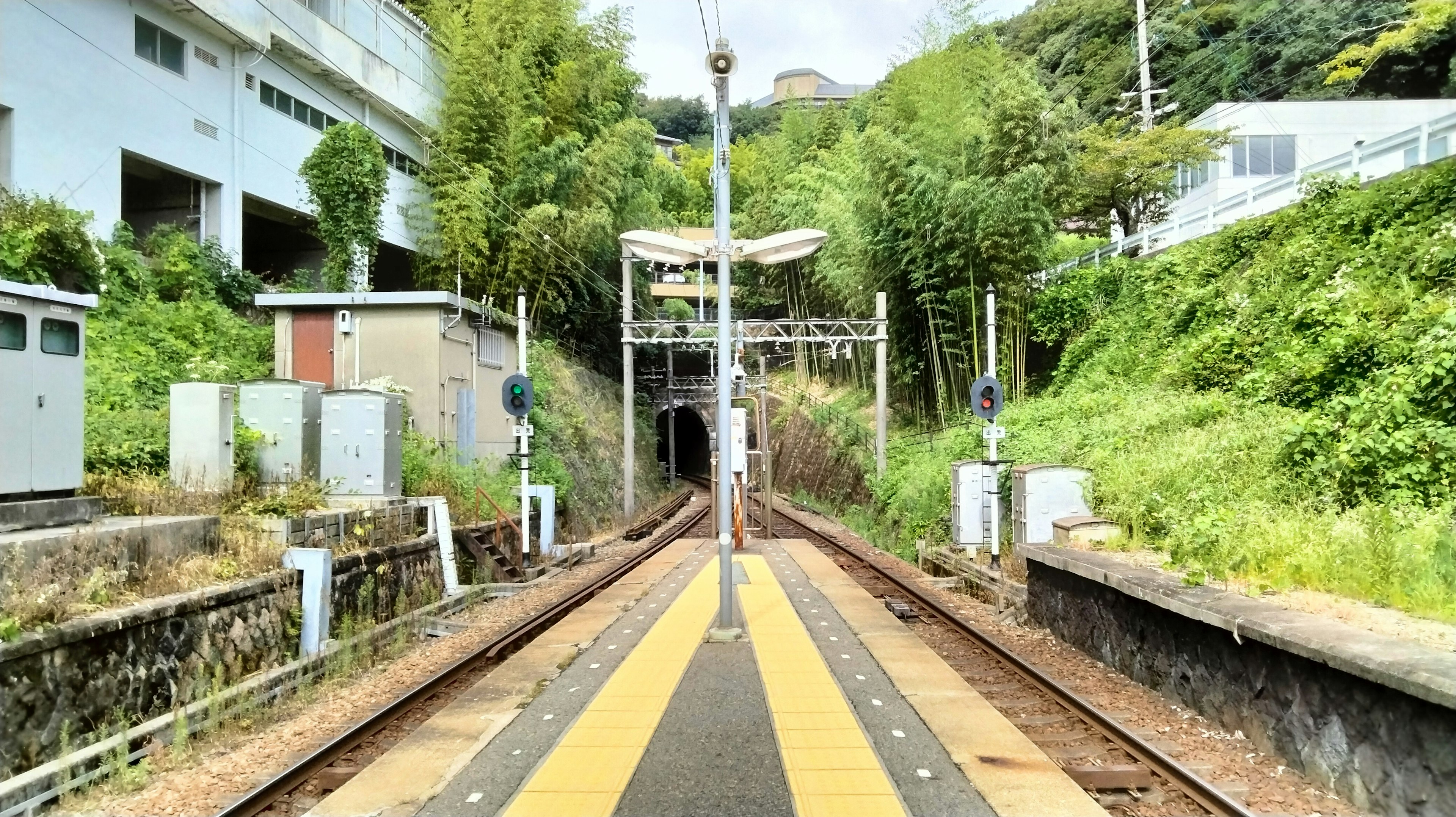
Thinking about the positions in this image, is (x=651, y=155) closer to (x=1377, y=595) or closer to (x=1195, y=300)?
(x=1195, y=300)

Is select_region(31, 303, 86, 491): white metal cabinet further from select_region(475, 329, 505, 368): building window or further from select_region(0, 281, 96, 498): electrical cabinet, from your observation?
select_region(475, 329, 505, 368): building window

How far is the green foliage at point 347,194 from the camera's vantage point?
1620 centimetres

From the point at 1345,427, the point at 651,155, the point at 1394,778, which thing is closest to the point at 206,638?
the point at 1394,778

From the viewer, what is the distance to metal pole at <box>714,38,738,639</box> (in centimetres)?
731

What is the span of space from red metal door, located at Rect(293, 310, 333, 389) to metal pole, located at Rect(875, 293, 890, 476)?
10621 millimetres

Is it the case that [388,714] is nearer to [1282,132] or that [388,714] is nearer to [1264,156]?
[1264,156]

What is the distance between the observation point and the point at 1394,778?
145 inches

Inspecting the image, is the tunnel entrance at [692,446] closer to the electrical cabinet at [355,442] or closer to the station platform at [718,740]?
the electrical cabinet at [355,442]

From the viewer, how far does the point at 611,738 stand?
486 cm

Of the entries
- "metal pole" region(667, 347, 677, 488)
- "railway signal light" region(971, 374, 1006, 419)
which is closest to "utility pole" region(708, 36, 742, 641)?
"railway signal light" region(971, 374, 1006, 419)

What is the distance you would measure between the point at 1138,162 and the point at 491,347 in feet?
48.3

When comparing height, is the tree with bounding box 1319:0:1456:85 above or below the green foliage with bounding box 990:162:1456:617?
above

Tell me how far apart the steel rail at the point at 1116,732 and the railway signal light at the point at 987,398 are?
241 centimetres

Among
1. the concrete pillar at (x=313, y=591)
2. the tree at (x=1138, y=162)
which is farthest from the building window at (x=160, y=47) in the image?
the tree at (x=1138, y=162)
